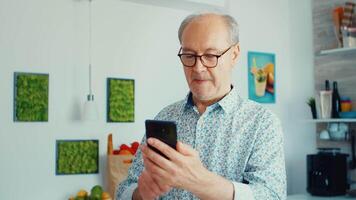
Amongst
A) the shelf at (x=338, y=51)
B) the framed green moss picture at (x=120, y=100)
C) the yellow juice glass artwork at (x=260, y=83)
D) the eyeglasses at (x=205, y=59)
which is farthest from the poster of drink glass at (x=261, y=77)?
the eyeglasses at (x=205, y=59)

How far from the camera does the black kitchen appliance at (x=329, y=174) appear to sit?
310 cm

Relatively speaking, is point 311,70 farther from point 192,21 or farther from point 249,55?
point 192,21

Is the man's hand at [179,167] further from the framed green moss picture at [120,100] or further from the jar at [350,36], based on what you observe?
the jar at [350,36]

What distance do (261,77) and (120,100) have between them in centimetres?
120

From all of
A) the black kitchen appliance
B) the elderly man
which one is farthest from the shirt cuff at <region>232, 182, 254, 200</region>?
the black kitchen appliance

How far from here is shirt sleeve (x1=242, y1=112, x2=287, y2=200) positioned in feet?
3.66

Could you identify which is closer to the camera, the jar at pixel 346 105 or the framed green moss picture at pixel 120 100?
the framed green moss picture at pixel 120 100

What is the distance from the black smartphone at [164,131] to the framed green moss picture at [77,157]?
5.59 feet

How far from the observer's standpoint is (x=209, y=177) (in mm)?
985

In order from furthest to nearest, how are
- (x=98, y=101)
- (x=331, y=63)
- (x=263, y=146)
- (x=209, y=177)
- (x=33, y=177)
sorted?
(x=331, y=63) → (x=98, y=101) → (x=33, y=177) → (x=263, y=146) → (x=209, y=177)

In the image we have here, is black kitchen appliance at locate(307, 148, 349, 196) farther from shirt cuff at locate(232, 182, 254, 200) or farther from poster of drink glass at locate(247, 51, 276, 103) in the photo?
shirt cuff at locate(232, 182, 254, 200)

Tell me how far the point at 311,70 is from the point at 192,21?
102 inches

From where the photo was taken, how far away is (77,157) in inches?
107

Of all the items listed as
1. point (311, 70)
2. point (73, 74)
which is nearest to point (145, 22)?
point (73, 74)
